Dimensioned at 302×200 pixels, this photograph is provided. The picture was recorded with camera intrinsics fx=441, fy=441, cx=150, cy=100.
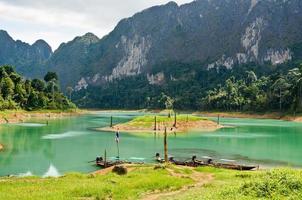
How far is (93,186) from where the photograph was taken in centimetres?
2794

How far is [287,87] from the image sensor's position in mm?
147375

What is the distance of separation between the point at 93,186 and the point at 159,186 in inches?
176

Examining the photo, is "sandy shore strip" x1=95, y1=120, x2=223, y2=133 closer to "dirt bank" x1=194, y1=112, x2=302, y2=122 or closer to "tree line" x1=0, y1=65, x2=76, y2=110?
"dirt bank" x1=194, y1=112, x2=302, y2=122

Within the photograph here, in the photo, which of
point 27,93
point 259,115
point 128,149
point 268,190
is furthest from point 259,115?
→ point 268,190

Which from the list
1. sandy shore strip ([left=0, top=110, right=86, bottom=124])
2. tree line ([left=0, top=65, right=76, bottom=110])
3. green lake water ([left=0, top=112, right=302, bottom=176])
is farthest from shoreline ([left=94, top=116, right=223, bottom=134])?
tree line ([left=0, top=65, right=76, bottom=110])

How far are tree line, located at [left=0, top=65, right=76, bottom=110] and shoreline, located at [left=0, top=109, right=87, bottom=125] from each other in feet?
9.65

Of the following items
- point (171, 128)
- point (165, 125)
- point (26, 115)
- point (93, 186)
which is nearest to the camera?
point (93, 186)

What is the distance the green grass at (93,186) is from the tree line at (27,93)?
102m

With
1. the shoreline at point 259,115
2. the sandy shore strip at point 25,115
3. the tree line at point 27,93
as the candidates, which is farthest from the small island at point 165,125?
the tree line at point 27,93

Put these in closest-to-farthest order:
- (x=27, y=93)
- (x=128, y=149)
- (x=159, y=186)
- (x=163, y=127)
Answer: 1. (x=159, y=186)
2. (x=128, y=149)
3. (x=163, y=127)
4. (x=27, y=93)

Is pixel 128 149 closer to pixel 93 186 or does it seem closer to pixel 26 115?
pixel 93 186

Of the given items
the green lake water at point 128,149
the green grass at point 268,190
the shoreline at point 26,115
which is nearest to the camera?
the green grass at point 268,190

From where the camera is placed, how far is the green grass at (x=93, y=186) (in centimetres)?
2594

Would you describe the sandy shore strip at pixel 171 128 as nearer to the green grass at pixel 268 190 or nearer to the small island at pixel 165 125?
the small island at pixel 165 125
